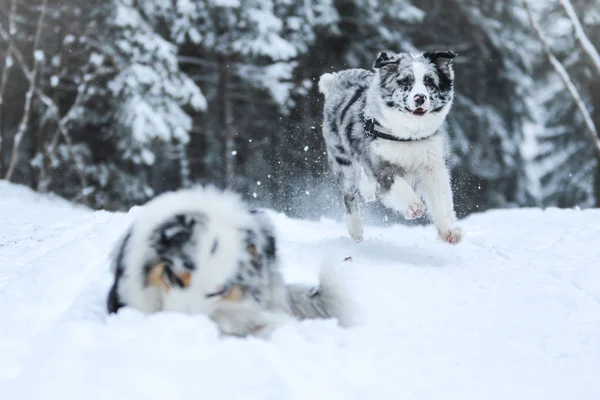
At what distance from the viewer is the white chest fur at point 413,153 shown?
5301 mm

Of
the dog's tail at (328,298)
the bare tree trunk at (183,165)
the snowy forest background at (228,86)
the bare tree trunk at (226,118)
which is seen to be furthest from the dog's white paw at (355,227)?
the bare tree trunk at (183,165)

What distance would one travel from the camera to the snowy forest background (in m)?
12.2

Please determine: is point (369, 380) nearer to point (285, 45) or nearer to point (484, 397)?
point (484, 397)

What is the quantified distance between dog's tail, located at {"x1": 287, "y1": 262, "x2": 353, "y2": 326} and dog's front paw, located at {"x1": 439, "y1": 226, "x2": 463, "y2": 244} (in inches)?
91.6

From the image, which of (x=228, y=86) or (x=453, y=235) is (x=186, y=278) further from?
(x=228, y=86)

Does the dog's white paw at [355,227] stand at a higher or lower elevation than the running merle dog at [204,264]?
lower

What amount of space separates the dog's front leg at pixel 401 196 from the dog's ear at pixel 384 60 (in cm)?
94

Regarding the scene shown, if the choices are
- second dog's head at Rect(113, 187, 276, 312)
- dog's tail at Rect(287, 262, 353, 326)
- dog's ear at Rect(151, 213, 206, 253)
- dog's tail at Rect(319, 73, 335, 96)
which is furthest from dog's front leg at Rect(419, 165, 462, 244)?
dog's ear at Rect(151, 213, 206, 253)

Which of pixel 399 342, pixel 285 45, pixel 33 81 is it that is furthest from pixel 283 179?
pixel 399 342

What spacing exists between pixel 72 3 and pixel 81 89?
6.99 feet

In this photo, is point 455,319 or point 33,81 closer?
point 455,319

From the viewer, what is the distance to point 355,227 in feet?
20.4

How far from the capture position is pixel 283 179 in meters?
13.0

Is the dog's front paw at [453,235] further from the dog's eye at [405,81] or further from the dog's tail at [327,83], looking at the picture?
the dog's tail at [327,83]
